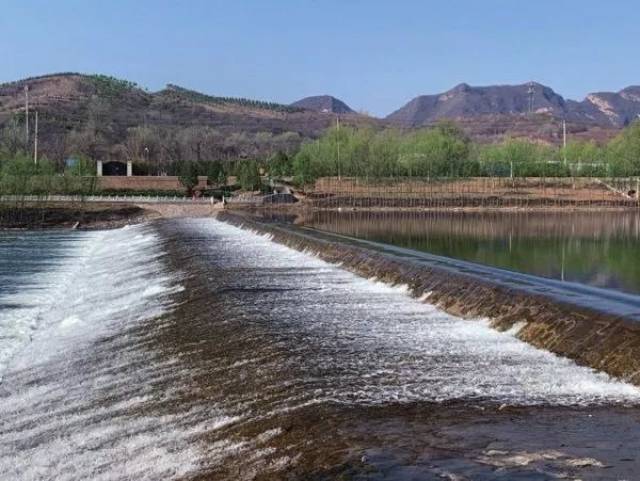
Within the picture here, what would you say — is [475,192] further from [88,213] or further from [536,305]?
[536,305]

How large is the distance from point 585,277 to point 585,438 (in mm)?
14440

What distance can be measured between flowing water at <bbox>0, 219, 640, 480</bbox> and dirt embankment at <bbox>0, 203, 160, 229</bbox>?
40081 mm

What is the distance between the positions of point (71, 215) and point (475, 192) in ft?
135

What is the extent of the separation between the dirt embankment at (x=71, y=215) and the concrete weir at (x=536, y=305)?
3904cm

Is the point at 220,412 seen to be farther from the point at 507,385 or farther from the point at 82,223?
the point at 82,223

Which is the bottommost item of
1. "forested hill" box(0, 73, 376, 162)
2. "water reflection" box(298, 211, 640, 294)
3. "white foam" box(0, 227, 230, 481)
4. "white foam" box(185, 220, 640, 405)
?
"white foam" box(0, 227, 230, 481)

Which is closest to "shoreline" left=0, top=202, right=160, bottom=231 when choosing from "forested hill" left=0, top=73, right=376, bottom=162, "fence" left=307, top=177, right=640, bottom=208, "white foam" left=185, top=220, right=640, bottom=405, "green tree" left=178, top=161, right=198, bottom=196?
"green tree" left=178, top=161, right=198, bottom=196

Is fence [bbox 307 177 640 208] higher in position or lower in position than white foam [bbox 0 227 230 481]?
higher

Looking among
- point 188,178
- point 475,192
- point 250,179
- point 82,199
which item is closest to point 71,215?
point 82,199

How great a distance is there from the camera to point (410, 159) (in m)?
89.4

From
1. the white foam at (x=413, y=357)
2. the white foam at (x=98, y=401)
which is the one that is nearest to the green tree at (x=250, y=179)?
the white foam at (x=98, y=401)

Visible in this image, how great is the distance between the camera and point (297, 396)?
777 cm

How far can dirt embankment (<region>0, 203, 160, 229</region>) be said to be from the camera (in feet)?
177

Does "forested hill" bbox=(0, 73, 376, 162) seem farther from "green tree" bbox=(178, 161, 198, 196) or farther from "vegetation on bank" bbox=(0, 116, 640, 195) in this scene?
"green tree" bbox=(178, 161, 198, 196)
